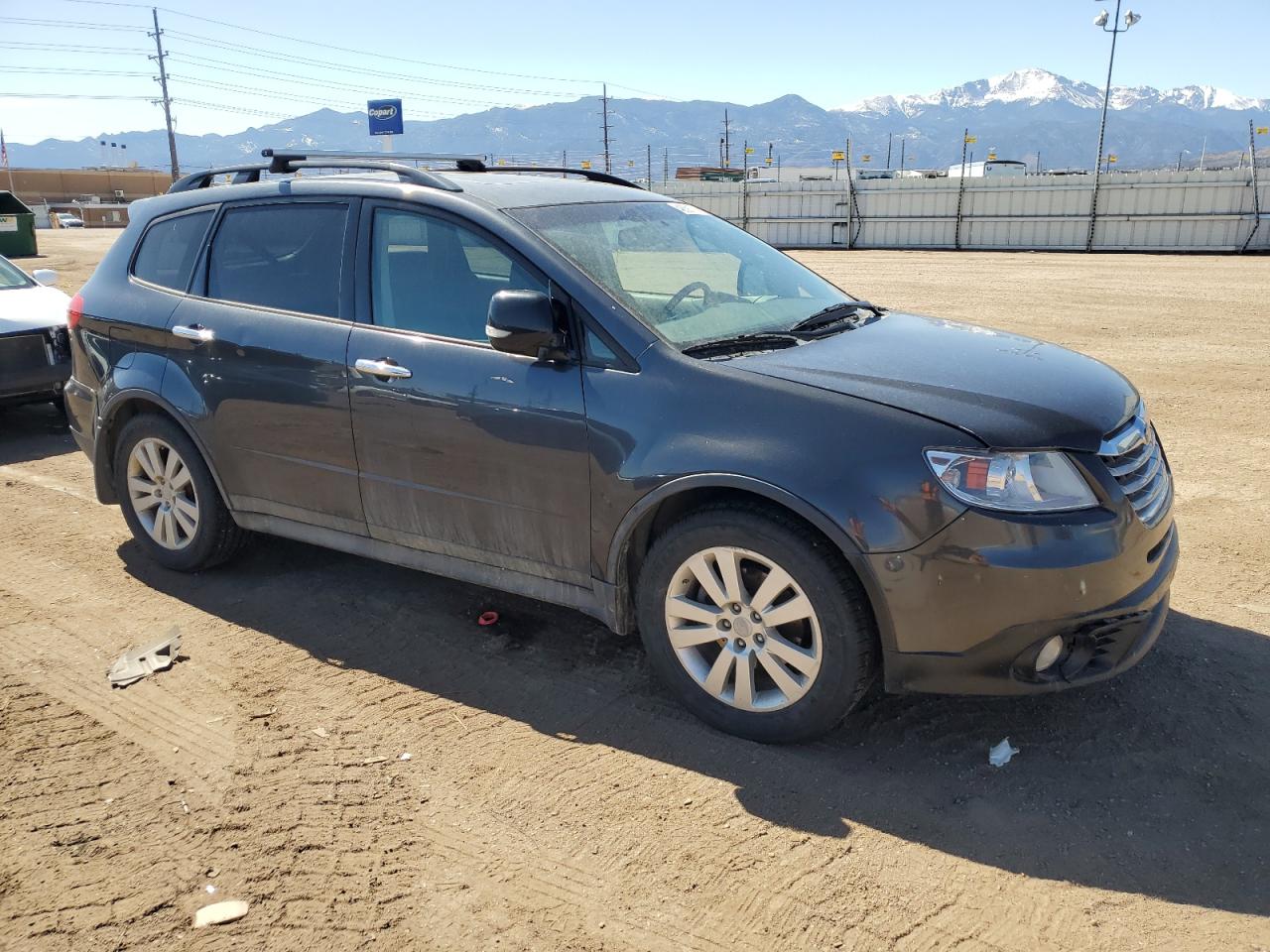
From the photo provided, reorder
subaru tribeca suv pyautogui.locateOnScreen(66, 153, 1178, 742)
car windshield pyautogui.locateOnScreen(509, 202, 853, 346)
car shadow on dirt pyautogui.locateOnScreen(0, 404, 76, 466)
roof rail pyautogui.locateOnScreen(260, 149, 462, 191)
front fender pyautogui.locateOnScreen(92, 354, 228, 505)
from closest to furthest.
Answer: subaru tribeca suv pyautogui.locateOnScreen(66, 153, 1178, 742) → car windshield pyautogui.locateOnScreen(509, 202, 853, 346) → roof rail pyautogui.locateOnScreen(260, 149, 462, 191) → front fender pyautogui.locateOnScreen(92, 354, 228, 505) → car shadow on dirt pyautogui.locateOnScreen(0, 404, 76, 466)

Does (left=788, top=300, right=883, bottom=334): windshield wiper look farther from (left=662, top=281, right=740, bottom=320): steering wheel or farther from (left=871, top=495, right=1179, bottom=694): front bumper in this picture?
(left=871, top=495, right=1179, bottom=694): front bumper

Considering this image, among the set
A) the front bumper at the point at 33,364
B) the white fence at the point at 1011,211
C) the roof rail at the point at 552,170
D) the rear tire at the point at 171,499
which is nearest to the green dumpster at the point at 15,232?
the white fence at the point at 1011,211

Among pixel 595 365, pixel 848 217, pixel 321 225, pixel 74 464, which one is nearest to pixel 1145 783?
pixel 595 365

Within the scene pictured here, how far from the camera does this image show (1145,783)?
3146mm

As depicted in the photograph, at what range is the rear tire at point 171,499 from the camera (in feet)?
15.9

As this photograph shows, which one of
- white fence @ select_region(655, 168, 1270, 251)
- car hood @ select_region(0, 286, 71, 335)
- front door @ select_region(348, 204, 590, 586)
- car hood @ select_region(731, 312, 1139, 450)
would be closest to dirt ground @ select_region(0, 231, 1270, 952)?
front door @ select_region(348, 204, 590, 586)

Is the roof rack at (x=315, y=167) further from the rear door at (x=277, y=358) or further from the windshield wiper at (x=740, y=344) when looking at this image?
the windshield wiper at (x=740, y=344)

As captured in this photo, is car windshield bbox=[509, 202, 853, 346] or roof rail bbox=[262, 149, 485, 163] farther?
roof rail bbox=[262, 149, 485, 163]

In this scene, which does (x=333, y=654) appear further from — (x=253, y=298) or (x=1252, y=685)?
(x=1252, y=685)

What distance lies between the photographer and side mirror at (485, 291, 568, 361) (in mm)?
3489

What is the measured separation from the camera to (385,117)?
38656 mm

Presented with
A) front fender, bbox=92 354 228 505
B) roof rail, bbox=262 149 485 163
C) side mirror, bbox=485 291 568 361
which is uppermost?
roof rail, bbox=262 149 485 163

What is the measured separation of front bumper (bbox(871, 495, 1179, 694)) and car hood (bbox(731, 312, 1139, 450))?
29 cm

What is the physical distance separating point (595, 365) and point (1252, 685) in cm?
270
